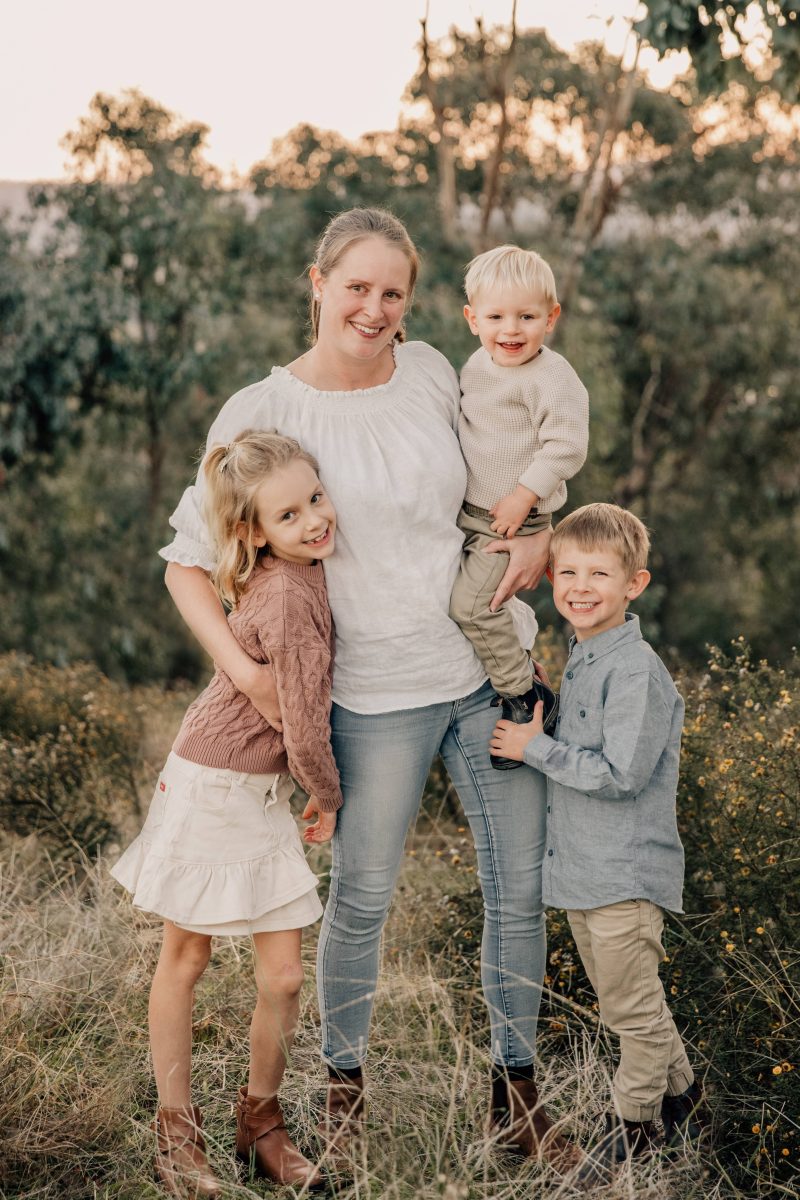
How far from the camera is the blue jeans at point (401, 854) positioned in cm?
258

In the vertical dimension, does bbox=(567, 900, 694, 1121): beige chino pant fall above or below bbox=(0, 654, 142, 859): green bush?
above

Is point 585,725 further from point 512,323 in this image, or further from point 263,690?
point 512,323

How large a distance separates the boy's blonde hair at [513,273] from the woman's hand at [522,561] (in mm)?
532

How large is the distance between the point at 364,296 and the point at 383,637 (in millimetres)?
735

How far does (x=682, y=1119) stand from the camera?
270 centimetres

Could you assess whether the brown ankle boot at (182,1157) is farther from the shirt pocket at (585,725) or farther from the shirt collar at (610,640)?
the shirt collar at (610,640)

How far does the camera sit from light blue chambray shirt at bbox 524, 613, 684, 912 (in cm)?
251

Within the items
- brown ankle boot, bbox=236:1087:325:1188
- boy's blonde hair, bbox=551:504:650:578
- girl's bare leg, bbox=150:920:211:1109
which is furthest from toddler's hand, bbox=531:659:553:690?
brown ankle boot, bbox=236:1087:325:1188

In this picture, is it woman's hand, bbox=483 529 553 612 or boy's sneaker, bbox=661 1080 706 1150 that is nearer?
woman's hand, bbox=483 529 553 612

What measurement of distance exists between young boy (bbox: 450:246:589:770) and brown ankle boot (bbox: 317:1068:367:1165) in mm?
825

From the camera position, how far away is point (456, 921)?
3.71 meters

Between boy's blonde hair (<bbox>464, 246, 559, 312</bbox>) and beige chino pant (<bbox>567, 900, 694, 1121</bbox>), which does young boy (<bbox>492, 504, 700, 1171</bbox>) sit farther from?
boy's blonde hair (<bbox>464, 246, 559, 312</bbox>)

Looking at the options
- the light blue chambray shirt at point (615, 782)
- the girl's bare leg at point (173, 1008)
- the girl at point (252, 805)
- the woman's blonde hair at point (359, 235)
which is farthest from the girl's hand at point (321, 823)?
the woman's blonde hair at point (359, 235)

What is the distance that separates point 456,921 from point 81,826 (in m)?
1.70
